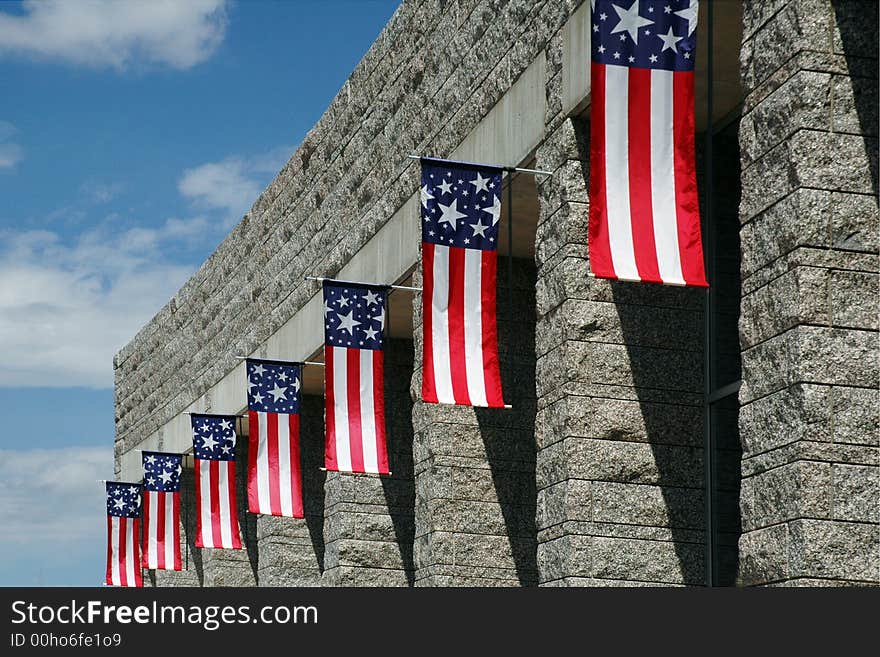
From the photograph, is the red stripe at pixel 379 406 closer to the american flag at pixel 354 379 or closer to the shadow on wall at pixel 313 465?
the american flag at pixel 354 379

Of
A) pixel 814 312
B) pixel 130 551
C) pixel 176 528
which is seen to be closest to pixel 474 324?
pixel 814 312

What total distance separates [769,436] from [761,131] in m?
2.42

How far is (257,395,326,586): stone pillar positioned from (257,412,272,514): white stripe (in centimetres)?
513

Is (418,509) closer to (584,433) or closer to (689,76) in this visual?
(584,433)

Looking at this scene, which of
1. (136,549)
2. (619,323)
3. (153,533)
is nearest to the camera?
(619,323)

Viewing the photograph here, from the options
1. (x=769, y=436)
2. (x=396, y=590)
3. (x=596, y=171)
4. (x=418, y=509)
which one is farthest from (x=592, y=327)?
(x=396, y=590)

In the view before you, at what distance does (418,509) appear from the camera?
20.1 meters

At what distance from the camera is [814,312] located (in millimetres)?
11617

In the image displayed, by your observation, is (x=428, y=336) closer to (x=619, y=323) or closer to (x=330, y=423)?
(x=619, y=323)

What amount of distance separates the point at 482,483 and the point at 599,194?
752cm

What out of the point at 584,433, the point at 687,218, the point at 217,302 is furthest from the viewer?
the point at 217,302

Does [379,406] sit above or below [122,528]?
below

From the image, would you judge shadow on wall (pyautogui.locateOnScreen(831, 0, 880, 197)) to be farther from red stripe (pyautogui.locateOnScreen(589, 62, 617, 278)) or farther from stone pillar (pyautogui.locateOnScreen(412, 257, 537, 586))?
stone pillar (pyautogui.locateOnScreen(412, 257, 537, 586))

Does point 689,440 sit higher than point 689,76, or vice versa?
point 689,76
